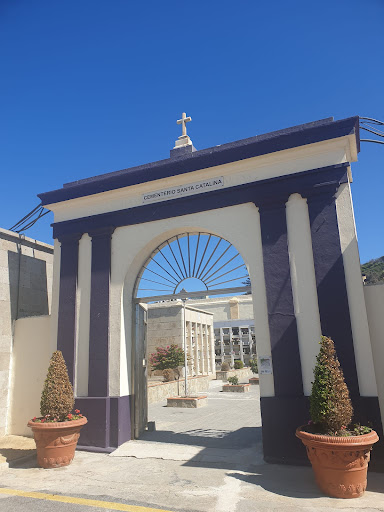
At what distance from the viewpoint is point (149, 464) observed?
22.1 feet

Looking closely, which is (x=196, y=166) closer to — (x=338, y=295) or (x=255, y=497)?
(x=338, y=295)

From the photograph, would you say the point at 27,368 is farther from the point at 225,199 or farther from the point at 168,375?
the point at 168,375

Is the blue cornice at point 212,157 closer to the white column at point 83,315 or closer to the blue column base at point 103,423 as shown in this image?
the white column at point 83,315

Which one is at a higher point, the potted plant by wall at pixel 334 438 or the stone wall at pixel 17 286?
the stone wall at pixel 17 286

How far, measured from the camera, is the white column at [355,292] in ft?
20.5

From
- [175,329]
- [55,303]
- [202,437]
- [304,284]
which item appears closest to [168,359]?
[175,329]

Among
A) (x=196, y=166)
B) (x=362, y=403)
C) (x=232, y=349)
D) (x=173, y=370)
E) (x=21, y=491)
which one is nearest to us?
(x=21, y=491)

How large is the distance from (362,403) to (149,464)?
367 cm

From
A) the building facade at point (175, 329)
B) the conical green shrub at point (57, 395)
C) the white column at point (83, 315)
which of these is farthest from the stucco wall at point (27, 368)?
the building facade at point (175, 329)

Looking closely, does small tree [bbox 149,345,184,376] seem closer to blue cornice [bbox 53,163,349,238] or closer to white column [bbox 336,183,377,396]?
blue cornice [bbox 53,163,349,238]

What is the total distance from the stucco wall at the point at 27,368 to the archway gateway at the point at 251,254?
0.67 metres

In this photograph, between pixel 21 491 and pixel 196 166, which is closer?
pixel 21 491

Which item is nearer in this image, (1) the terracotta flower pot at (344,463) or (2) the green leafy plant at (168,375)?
(1) the terracotta flower pot at (344,463)

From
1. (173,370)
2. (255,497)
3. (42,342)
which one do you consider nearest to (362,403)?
(255,497)
